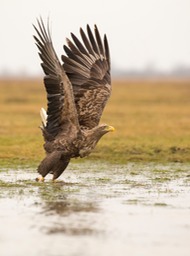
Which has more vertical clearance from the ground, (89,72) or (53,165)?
(89,72)

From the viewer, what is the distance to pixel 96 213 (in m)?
10.5

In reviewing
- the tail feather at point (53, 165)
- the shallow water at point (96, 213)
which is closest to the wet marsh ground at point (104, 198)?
the shallow water at point (96, 213)

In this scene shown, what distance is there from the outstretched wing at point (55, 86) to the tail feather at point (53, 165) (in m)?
0.44

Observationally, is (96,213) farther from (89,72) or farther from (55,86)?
(89,72)

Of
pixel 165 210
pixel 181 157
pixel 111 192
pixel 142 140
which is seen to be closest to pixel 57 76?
pixel 111 192

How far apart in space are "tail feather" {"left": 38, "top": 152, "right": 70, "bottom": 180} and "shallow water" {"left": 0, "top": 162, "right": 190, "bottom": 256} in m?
0.19

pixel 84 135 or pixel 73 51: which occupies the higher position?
pixel 73 51

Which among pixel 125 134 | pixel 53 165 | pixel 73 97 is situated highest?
pixel 73 97

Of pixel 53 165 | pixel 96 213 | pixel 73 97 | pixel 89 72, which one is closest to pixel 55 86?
pixel 73 97

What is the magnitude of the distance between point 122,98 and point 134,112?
986 cm

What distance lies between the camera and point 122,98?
38.4 meters

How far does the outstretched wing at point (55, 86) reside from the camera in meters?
12.4

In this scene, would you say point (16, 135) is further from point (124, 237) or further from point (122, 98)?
point (122, 98)

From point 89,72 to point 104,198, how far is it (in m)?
3.43
